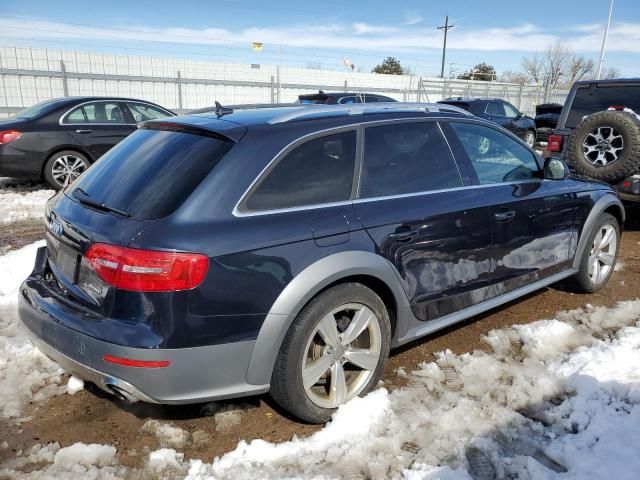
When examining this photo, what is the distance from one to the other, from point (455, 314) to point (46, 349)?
7.99 feet

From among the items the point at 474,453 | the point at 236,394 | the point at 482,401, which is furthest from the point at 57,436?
the point at 482,401

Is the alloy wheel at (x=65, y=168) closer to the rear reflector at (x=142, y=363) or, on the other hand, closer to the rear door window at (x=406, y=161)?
the rear door window at (x=406, y=161)

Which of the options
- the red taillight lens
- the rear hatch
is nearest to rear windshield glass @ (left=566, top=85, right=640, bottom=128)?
A: the rear hatch

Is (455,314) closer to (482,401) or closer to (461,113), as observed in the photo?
(482,401)

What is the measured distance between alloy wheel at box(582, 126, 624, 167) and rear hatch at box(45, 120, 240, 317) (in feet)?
16.9

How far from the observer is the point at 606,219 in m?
4.64

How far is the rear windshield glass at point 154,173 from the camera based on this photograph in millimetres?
2461

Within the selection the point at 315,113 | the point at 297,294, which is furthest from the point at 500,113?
the point at 297,294

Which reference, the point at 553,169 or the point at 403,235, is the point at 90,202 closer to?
the point at 403,235

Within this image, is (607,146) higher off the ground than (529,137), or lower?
higher

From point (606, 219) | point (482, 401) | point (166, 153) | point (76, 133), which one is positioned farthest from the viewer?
point (76, 133)

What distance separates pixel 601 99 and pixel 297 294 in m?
6.32

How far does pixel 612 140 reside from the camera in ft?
19.6

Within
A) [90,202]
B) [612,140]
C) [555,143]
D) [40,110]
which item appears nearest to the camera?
[90,202]
